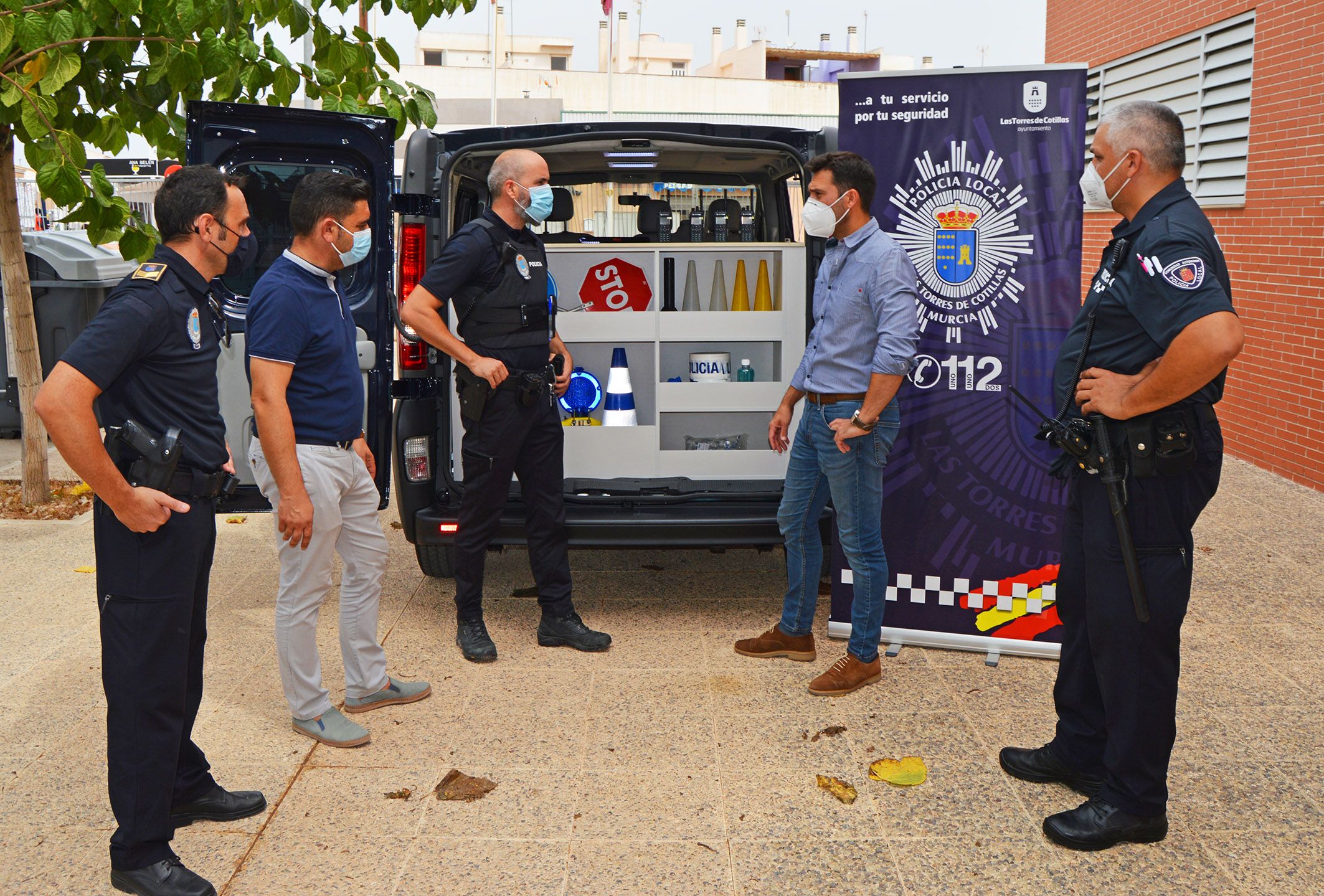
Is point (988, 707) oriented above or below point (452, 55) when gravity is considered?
below

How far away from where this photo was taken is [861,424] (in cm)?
435

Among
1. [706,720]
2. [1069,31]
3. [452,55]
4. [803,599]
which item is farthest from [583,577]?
[452,55]

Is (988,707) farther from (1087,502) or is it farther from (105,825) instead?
(105,825)

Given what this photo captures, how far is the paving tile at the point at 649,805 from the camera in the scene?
3.42 meters

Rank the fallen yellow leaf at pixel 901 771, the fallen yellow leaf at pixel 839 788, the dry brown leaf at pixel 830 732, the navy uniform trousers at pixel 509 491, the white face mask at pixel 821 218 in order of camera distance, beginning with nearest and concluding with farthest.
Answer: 1. the fallen yellow leaf at pixel 839 788
2. the fallen yellow leaf at pixel 901 771
3. the dry brown leaf at pixel 830 732
4. the white face mask at pixel 821 218
5. the navy uniform trousers at pixel 509 491

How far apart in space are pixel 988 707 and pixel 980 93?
242 cm

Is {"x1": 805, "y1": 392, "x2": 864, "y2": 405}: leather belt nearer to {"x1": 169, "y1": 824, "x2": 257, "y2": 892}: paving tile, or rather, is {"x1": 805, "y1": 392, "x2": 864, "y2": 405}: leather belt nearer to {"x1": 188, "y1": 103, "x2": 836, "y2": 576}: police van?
{"x1": 188, "y1": 103, "x2": 836, "y2": 576}: police van

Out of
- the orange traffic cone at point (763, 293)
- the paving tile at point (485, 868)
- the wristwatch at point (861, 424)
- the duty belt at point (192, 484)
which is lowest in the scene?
the paving tile at point (485, 868)

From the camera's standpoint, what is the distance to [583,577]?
20.3ft

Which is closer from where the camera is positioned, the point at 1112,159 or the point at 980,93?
the point at 1112,159

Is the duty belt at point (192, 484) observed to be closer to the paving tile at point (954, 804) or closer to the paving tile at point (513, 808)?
the paving tile at point (513, 808)

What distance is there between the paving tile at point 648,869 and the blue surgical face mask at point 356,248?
2.10 metres

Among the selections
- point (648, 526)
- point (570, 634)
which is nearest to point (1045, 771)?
point (648, 526)

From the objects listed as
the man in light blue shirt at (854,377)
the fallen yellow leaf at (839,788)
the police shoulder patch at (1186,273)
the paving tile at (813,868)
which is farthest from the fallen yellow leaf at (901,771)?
the police shoulder patch at (1186,273)
